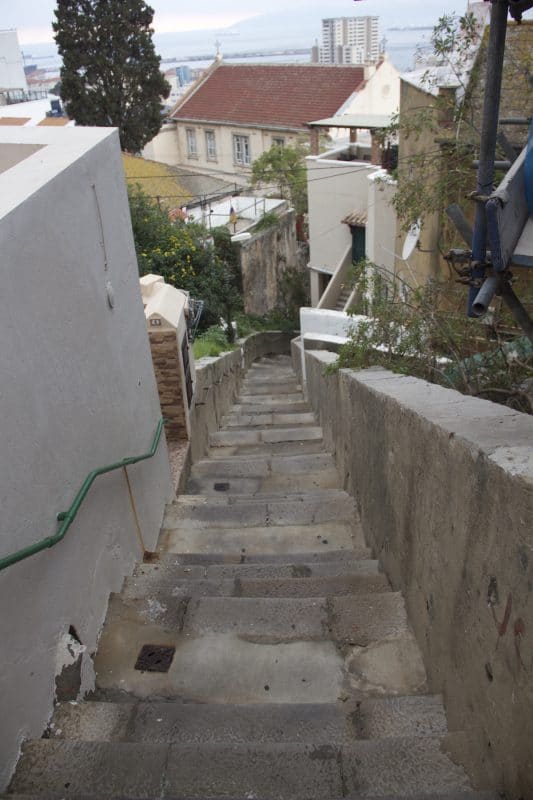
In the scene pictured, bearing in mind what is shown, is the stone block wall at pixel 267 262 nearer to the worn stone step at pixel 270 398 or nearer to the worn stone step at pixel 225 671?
the worn stone step at pixel 270 398

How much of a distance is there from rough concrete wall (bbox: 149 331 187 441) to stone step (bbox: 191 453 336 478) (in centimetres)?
55

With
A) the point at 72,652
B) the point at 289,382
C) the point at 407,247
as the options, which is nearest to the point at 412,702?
the point at 72,652

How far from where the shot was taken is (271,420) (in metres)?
10.7

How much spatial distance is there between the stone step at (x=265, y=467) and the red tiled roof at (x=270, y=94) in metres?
24.1

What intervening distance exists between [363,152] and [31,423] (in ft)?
67.6

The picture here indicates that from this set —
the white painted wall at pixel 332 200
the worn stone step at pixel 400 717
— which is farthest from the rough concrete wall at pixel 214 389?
the worn stone step at pixel 400 717

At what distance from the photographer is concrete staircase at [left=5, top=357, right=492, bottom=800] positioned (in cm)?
241

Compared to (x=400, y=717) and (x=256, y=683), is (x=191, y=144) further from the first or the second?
(x=400, y=717)

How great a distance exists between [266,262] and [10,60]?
1286 inches

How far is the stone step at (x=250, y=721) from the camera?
2.72 m

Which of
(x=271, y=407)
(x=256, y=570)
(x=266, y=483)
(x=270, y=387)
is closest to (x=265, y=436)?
(x=266, y=483)

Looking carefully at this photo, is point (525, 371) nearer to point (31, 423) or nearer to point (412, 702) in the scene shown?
point (412, 702)

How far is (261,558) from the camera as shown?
16.2 ft

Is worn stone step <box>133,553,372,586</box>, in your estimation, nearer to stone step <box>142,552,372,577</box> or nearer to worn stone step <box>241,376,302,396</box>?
stone step <box>142,552,372,577</box>
